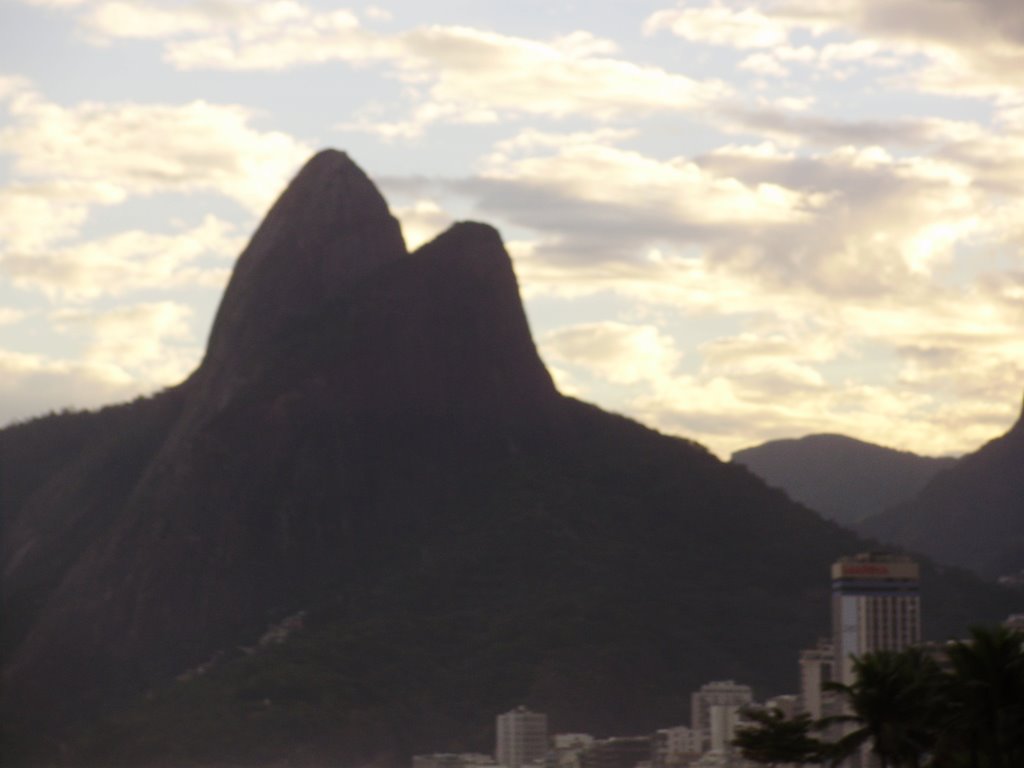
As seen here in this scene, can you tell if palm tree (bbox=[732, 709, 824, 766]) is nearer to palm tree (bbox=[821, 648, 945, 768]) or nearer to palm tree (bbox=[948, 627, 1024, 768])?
palm tree (bbox=[821, 648, 945, 768])

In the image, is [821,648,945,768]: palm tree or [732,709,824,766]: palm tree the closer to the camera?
[821,648,945,768]: palm tree

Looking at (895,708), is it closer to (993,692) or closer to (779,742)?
(993,692)

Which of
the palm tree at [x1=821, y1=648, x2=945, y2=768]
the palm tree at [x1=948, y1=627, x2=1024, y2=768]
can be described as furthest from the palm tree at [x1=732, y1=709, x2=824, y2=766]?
the palm tree at [x1=948, y1=627, x2=1024, y2=768]

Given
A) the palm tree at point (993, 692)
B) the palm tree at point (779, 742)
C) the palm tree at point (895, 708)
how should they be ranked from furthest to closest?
the palm tree at point (779, 742) → the palm tree at point (895, 708) → the palm tree at point (993, 692)

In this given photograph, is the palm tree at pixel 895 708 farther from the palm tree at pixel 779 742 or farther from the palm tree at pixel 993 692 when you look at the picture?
the palm tree at pixel 779 742

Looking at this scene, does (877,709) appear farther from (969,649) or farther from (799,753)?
(799,753)

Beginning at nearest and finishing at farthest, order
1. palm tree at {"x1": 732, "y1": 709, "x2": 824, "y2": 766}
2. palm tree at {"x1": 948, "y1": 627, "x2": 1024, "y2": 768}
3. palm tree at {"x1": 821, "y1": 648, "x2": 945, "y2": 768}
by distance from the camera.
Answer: palm tree at {"x1": 948, "y1": 627, "x2": 1024, "y2": 768} < palm tree at {"x1": 821, "y1": 648, "x2": 945, "y2": 768} < palm tree at {"x1": 732, "y1": 709, "x2": 824, "y2": 766}

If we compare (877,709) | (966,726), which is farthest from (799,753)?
(966,726)

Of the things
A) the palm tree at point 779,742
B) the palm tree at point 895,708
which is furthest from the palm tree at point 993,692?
the palm tree at point 779,742

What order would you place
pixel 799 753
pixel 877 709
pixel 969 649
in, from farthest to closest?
pixel 799 753 → pixel 877 709 → pixel 969 649
